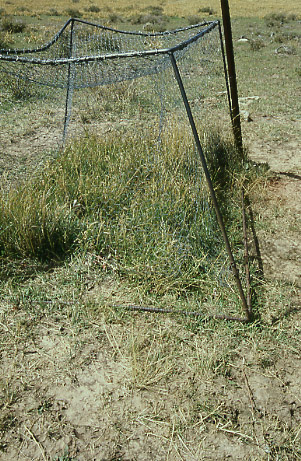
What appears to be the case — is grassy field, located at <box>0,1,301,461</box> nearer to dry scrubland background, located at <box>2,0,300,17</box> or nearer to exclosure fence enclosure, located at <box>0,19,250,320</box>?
exclosure fence enclosure, located at <box>0,19,250,320</box>

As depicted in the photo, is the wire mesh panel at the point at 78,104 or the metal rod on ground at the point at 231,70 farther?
the wire mesh panel at the point at 78,104

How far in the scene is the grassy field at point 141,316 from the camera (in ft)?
6.37

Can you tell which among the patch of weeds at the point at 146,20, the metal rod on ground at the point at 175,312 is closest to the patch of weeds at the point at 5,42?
the metal rod on ground at the point at 175,312

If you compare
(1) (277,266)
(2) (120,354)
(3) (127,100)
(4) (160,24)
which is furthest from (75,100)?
(4) (160,24)

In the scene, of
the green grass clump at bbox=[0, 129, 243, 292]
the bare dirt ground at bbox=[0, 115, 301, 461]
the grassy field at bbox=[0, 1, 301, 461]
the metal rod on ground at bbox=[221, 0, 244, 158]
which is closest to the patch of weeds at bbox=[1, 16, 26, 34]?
the grassy field at bbox=[0, 1, 301, 461]

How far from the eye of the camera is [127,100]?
601 cm

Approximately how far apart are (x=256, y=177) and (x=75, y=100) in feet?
11.5

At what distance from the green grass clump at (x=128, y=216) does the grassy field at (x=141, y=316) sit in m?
0.01

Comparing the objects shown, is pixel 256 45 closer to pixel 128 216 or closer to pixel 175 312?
pixel 128 216

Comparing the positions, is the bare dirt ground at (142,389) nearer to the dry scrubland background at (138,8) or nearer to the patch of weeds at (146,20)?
the patch of weeds at (146,20)

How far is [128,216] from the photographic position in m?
3.34

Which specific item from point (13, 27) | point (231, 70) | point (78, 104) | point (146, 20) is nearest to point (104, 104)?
point (78, 104)

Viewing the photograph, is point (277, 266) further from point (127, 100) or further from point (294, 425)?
point (127, 100)

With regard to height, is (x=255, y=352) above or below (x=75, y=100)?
below
